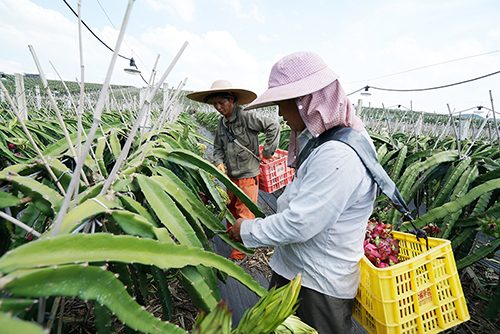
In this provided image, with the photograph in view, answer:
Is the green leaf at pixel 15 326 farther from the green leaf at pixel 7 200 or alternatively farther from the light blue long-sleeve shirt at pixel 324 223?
the light blue long-sleeve shirt at pixel 324 223

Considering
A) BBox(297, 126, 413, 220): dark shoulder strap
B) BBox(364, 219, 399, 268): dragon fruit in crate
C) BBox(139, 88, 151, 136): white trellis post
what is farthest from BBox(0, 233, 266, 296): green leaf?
BBox(364, 219, 399, 268): dragon fruit in crate

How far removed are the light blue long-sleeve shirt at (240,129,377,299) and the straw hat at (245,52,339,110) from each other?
0.66ft

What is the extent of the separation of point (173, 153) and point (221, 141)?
4.09ft

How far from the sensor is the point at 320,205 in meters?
0.77

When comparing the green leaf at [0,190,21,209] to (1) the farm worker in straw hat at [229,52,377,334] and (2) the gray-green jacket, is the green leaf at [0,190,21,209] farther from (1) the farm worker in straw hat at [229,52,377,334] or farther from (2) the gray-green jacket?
(2) the gray-green jacket

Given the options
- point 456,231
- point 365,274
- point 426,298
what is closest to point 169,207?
point 365,274

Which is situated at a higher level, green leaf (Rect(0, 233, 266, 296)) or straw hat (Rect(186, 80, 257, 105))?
straw hat (Rect(186, 80, 257, 105))

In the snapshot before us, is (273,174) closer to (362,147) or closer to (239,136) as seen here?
(239,136)

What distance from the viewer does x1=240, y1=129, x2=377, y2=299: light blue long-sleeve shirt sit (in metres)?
0.78

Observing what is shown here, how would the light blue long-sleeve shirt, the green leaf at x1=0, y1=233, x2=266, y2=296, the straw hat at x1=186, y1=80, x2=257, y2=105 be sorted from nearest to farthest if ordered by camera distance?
the green leaf at x1=0, y1=233, x2=266, y2=296, the light blue long-sleeve shirt, the straw hat at x1=186, y1=80, x2=257, y2=105

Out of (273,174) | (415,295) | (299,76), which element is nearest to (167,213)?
(299,76)

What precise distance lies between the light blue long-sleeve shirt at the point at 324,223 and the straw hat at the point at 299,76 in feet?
0.66

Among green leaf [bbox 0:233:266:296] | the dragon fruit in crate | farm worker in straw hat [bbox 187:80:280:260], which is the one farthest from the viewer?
farm worker in straw hat [bbox 187:80:280:260]

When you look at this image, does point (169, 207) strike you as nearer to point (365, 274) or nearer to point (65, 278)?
point (65, 278)
